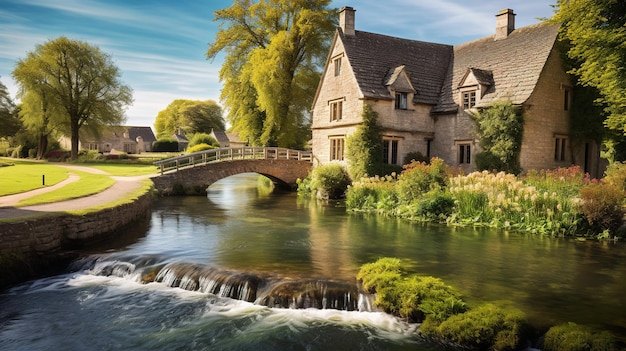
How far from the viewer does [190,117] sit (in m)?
107

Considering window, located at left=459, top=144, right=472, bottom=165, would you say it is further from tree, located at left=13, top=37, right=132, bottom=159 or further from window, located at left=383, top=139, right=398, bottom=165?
tree, located at left=13, top=37, right=132, bottom=159

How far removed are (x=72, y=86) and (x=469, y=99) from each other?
47001mm

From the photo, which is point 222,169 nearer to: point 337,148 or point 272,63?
point 337,148

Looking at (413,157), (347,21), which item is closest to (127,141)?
(347,21)

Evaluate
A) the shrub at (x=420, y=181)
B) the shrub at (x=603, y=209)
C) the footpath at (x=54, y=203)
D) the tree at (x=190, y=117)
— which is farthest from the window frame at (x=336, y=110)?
the tree at (x=190, y=117)

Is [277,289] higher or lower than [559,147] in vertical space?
lower

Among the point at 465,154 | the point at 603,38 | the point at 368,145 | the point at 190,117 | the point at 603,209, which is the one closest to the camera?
the point at 603,209

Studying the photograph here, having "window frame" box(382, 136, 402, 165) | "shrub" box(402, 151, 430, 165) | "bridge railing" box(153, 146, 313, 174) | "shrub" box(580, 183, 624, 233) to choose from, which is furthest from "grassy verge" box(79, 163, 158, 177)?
"shrub" box(580, 183, 624, 233)

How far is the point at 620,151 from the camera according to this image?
27.5m

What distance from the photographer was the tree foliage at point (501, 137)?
1018 inches

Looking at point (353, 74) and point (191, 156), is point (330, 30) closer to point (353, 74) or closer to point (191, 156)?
point (353, 74)

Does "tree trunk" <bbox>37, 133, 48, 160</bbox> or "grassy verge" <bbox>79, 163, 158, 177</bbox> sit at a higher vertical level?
"tree trunk" <bbox>37, 133, 48, 160</bbox>

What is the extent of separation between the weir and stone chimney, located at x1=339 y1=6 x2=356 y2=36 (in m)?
23.8

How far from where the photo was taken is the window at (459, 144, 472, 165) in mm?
29203
